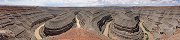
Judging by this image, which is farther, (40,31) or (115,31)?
(40,31)

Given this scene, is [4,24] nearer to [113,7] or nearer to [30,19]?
[30,19]

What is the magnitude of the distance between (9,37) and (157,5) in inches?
1949

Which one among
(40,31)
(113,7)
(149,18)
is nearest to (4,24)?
(40,31)

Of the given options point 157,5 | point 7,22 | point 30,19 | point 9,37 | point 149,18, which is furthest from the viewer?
point 157,5

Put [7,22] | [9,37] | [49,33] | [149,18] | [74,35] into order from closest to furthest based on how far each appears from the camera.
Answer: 1. [74,35]
2. [9,37]
3. [49,33]
4. [7,22]
5. [149,18]

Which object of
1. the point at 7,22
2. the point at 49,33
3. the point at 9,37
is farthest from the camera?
the point at 7,22

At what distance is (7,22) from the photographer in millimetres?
42438

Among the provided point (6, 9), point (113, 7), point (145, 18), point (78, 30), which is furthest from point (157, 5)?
point (78, 30)

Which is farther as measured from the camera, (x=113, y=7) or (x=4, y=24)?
(x=113, y=7)

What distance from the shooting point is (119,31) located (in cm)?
3959

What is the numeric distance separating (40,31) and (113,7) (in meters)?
37.4

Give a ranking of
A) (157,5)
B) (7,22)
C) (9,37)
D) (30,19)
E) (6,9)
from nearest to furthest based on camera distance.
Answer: (9,37), (7,22), (30,19), (6,9), (157,5)

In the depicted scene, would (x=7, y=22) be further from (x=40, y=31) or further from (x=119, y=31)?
(x=119, y=31)

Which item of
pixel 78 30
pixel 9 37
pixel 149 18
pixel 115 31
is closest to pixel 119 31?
pixel 115 31
